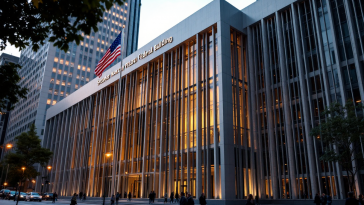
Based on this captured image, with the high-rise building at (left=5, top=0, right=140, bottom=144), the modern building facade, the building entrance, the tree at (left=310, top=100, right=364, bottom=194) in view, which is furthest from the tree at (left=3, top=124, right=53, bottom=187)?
the tree at (left=310, top=100, right=364, bottom=194)

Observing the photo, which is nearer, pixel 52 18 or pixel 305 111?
pixel 52 18

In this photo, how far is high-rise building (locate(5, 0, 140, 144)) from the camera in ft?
332

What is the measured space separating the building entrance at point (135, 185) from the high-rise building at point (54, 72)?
56.2 metres

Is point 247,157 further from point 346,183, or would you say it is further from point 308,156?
point 346,183

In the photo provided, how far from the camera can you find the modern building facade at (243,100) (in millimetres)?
34906

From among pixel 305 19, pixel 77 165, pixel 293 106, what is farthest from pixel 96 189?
pixel 305 19

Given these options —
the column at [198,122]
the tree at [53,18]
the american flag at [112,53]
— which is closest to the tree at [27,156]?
the american flag at [112,53]

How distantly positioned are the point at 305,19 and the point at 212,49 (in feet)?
42.5

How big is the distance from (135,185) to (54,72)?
71708 mm

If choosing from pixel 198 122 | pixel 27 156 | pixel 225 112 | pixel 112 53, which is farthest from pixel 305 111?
pixel 27 156

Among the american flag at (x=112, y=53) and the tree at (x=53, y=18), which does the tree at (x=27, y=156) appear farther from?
the tree at (x=53, y=18)

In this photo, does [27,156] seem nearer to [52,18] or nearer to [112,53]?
[112,53]

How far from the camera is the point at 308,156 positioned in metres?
34.8

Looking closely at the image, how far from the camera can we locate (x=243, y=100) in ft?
134
